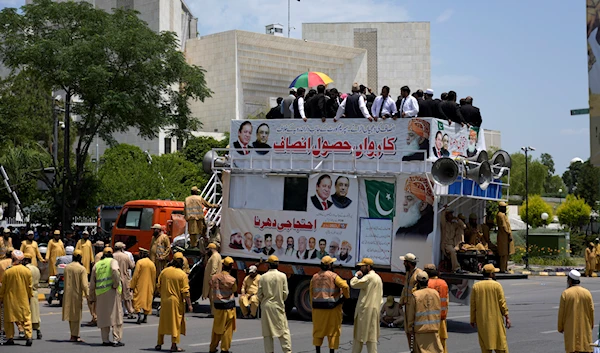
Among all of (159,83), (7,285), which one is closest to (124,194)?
(159,83)

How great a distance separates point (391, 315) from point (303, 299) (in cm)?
202

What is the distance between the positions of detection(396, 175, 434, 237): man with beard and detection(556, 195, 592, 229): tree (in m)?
48.2

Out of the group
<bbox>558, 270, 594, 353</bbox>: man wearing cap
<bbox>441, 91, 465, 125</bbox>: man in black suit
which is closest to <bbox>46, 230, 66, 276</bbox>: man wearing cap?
<bbox>441, 91, 465, 125</bbox>: man in black suit

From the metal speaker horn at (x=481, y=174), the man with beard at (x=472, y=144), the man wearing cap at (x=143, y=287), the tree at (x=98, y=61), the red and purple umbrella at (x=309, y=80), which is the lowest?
the man wearing cap at (x=143, y=287)

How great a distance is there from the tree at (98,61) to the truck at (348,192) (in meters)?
9.70

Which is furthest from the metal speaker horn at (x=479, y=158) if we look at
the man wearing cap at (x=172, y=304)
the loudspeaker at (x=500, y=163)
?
the man wearing cap at (x=172, y=304)

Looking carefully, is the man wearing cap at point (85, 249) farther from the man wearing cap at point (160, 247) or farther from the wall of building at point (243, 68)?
the wall of building at point (243, 68)

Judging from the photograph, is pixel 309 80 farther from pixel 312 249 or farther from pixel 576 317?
pixel 576 317

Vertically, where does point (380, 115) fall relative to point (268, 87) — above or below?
below

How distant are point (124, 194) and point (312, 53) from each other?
6928 cm

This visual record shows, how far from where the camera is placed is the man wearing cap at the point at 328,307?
13141 millimetres

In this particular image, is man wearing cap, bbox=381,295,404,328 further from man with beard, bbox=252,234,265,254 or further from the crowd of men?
the crowd of men

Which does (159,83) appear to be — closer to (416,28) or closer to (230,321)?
(230,321)

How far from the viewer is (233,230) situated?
19.6 meters
